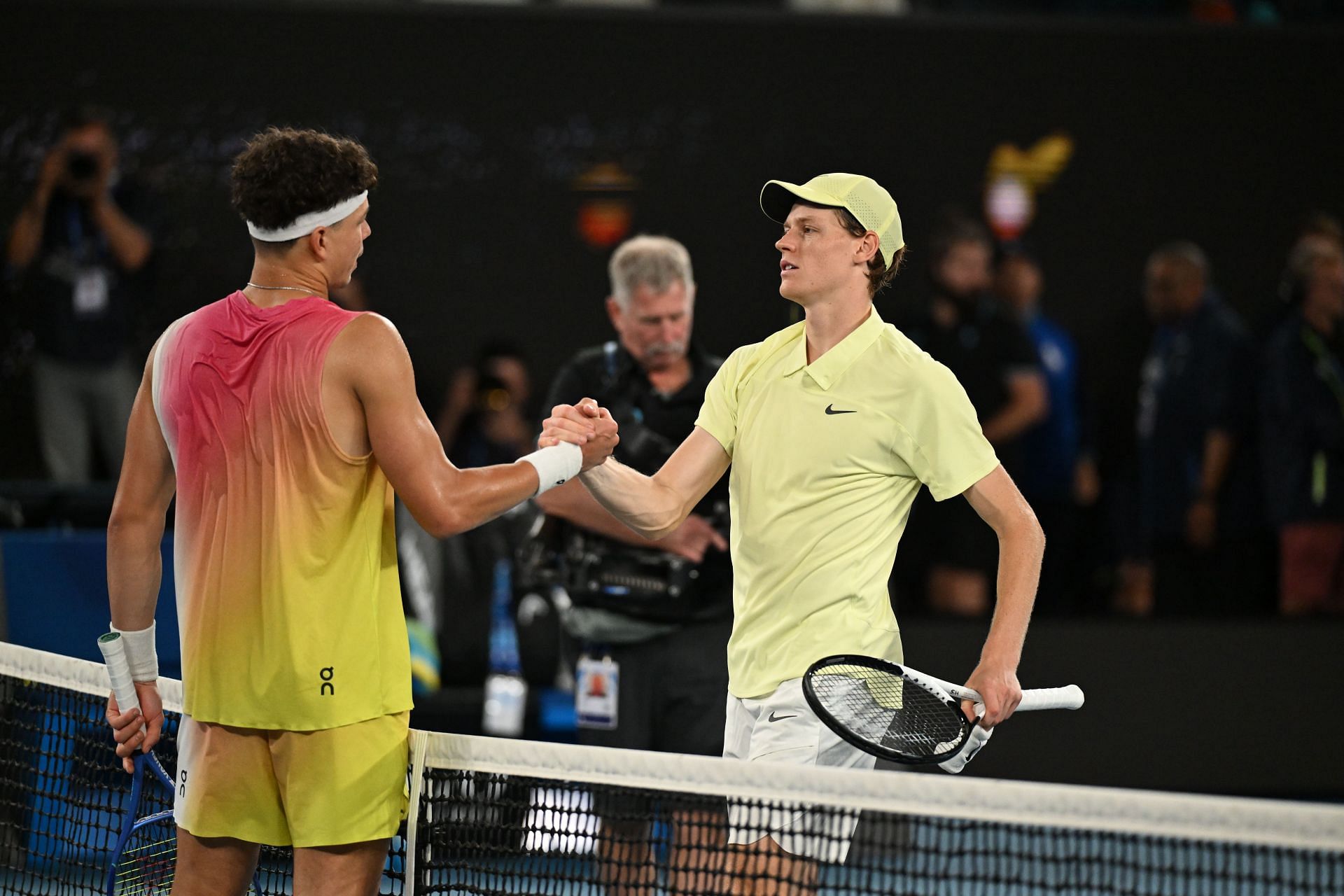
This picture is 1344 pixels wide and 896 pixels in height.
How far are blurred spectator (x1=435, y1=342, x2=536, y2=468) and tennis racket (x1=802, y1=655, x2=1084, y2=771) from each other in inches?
180

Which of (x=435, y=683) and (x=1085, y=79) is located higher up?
(x=1085, y=79)

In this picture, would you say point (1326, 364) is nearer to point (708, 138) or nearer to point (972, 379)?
point (972, 379)

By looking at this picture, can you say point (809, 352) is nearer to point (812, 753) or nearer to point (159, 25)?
point (812, 753)

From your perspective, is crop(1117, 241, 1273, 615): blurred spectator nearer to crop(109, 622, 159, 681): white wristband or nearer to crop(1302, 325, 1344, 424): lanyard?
crop(1302, 325, 1344, 424): lanyard

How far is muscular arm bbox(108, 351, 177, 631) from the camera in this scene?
114 inches

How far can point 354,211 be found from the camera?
2.86 meters

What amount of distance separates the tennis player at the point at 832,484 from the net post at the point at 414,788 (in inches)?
24.4

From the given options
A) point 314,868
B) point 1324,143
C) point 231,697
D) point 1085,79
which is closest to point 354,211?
point 231,697

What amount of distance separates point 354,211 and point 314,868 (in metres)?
1.19

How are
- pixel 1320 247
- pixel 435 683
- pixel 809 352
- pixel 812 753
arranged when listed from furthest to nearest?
1. pixel 1320 247
2. pixel 435 683
3. pixel 809 352
4. pixel 812 753

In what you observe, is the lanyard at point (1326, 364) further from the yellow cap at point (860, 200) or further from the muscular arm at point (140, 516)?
the muscular arm at point (140, 516)

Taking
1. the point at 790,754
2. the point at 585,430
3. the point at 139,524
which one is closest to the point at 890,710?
the point at 790,754

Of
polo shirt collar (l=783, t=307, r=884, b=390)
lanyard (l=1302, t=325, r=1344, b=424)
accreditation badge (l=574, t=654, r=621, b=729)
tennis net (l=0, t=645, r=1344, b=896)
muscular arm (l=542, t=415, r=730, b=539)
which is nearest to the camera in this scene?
tennis net (l=0, t=645, r=1344, b=896)

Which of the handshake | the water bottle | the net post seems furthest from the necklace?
the water bottle
